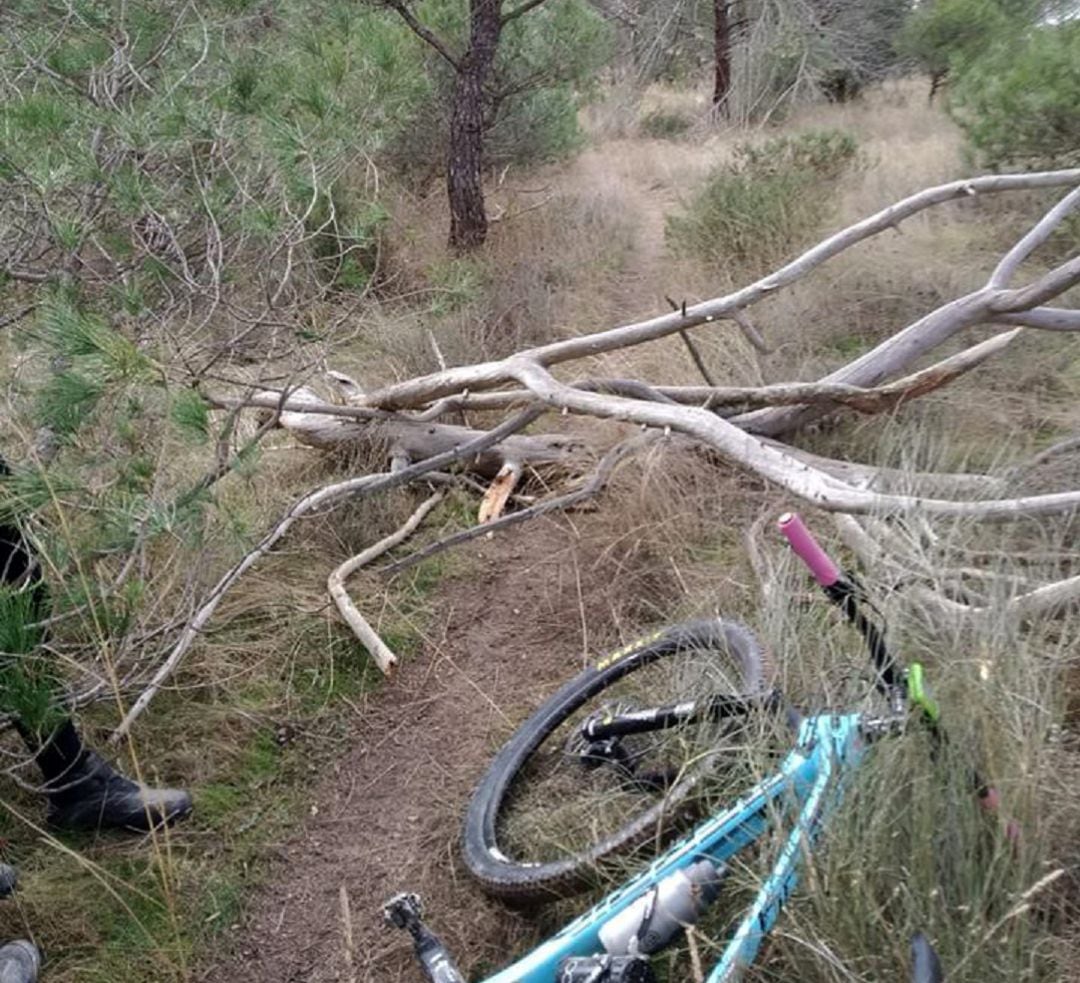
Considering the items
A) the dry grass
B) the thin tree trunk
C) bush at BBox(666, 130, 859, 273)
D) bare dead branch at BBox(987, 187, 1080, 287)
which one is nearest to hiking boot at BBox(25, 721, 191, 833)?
the dry grass

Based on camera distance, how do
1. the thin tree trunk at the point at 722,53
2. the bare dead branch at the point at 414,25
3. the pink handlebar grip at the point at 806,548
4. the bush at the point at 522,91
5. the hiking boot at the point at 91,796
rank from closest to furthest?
1. the pink handlebar grip at the point at 806,548
2. the hiking boot at the point at 91,796
3. the bare dead branch at the point at 414,25
4. the bush at the point at 522,91
5. the thin tree trunk at the point at 722,53

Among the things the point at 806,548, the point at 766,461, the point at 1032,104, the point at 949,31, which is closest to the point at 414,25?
the point at 1032,104

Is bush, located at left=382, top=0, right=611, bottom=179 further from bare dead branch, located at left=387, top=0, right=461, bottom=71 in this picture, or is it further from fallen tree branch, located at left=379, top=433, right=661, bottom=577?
fallen tree branch, located at left=379, top=433, right=661, bottom=577

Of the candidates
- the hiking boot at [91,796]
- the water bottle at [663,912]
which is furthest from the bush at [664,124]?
the water bottle at [663,912]

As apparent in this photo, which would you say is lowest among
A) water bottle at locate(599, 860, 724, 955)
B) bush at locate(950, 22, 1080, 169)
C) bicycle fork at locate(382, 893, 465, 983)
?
bicycle fork at locate(382, 893, 465, 983)

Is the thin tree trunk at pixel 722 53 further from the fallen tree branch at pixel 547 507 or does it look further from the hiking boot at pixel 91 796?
the hiking boot at pixel 91 796

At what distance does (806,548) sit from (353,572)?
2215 mm

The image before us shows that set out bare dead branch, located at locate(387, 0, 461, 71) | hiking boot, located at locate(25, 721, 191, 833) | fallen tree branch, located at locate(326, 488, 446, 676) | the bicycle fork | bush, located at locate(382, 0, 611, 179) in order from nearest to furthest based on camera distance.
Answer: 1. the bicycle fork
2. hiking boot, located at locate(25, 721, 191, 833)
3. fallen tree branch, located at locate(326, 488, 446, 676)
4. bare dead branch, located at locate(387, 0, 461, 71)
5. bush, located at locate(382, 0, 611, 179)

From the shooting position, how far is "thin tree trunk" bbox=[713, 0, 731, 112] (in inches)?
507

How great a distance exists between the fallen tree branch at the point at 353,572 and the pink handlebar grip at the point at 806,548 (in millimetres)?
1757

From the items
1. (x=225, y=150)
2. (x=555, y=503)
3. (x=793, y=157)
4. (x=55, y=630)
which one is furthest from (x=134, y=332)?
(x=793, y=157)

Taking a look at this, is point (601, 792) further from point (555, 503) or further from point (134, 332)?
point (134, 332)

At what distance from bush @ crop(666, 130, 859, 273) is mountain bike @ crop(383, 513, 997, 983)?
408 centimetres

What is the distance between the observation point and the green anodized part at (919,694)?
5.86ft
